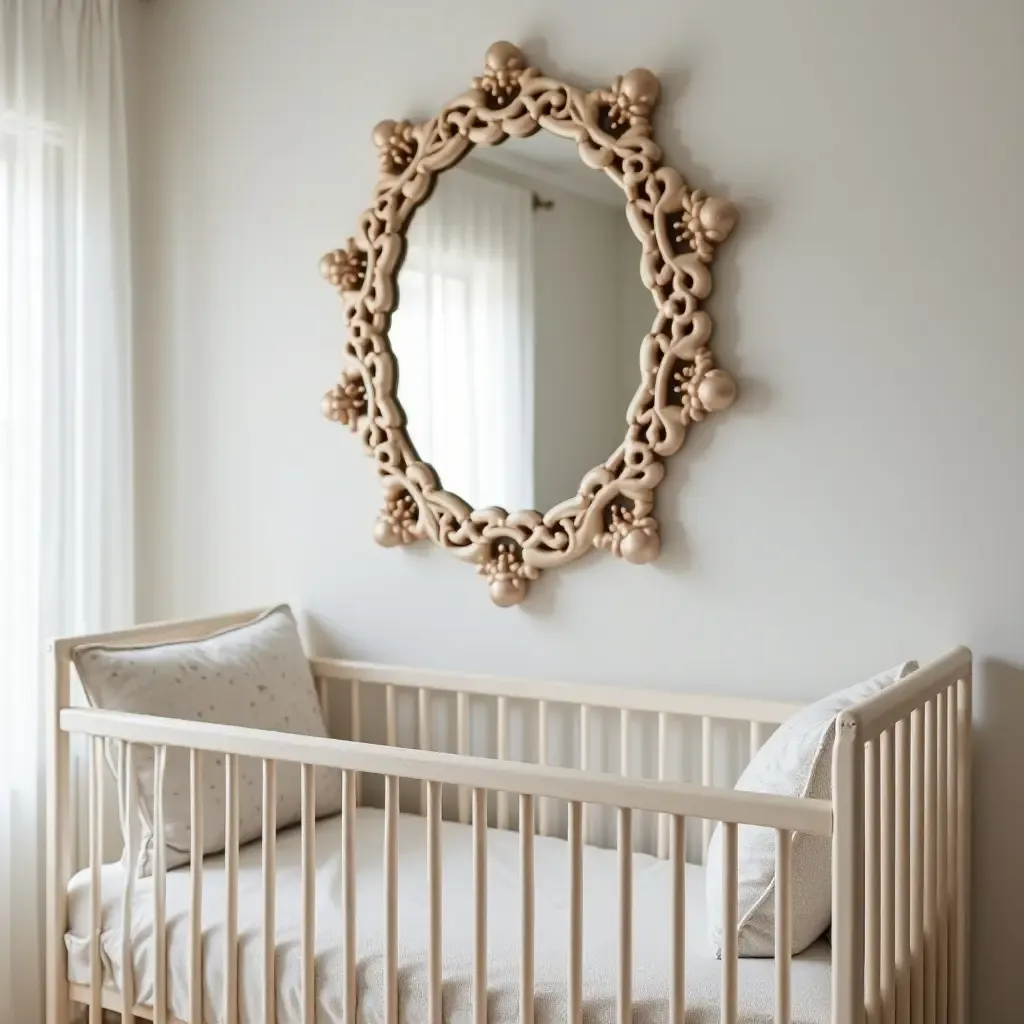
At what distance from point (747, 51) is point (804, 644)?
3.40 ft

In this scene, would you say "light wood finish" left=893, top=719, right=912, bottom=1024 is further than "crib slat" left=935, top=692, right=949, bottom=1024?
No

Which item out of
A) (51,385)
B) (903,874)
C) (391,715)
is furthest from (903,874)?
(51,385)

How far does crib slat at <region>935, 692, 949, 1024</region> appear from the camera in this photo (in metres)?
1.84

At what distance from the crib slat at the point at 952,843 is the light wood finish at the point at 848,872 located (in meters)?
0.53

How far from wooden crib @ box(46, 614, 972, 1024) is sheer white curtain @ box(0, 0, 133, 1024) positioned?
0.35m

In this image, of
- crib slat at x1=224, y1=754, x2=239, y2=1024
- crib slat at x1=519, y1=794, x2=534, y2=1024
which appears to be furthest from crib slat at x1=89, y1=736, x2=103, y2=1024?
crib slat at x1=519, y1=794, x2=534, y2=1024

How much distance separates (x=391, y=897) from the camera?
171 centimetres

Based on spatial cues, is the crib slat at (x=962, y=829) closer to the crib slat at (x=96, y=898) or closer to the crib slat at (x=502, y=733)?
the crib slat at (x=502, y=733)

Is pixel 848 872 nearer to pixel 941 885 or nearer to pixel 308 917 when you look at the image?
pixel 941 885

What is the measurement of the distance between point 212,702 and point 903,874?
1.22 m

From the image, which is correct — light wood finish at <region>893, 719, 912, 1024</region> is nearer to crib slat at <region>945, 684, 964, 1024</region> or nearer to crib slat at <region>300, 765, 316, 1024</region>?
crib slat at <region>945, 684, 964, 1024</region>

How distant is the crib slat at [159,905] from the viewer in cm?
194

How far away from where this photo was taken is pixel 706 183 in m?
2.18

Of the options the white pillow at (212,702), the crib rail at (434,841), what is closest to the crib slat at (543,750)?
the white pillow at (212,702)
